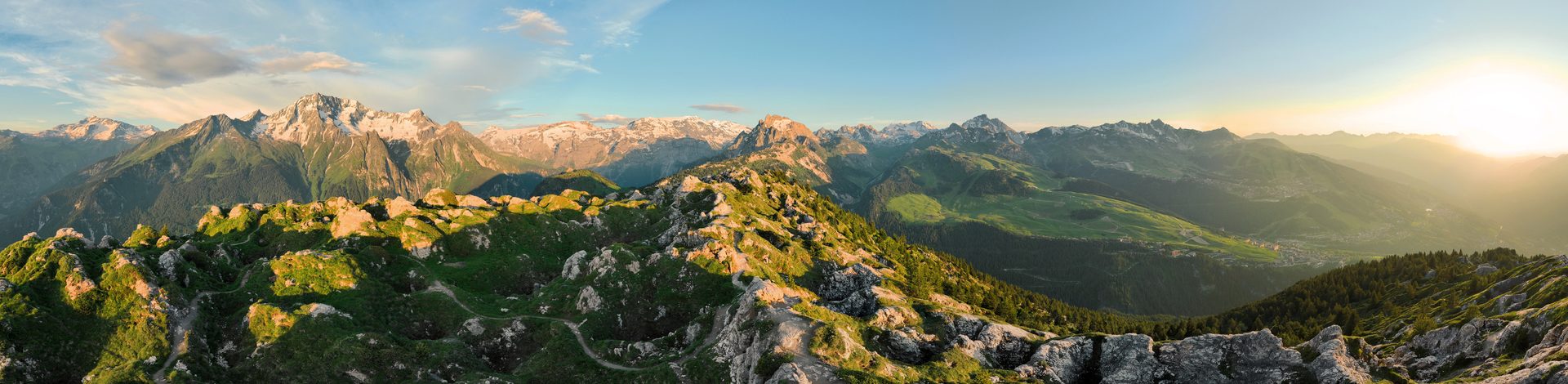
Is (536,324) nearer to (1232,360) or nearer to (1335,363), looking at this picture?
(1232,360)

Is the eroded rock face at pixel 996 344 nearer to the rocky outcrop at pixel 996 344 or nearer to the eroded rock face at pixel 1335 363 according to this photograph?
the rocky outcrop at pixel 996 344

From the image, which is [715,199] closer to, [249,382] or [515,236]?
[515,236]

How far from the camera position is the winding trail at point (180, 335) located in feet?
185

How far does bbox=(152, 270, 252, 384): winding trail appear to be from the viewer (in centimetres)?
5645

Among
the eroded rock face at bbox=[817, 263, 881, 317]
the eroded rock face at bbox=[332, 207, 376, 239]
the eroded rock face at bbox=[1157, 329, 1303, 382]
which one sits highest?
the eroded rock face at bbox=[332, 207, 376, 239]

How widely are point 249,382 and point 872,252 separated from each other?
442 feet

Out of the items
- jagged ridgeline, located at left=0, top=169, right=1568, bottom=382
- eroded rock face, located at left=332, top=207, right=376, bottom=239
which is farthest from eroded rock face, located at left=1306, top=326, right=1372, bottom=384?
eroded rock face, located at left=332, top=207, right=376, bottom=239

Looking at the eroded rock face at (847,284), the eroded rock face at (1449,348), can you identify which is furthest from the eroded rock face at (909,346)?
the eroded rock face at (1449,348)

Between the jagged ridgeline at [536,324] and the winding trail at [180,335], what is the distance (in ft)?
0.74

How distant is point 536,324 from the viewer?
72.4 metres

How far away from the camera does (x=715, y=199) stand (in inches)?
5969

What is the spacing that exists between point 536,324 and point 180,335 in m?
38.5

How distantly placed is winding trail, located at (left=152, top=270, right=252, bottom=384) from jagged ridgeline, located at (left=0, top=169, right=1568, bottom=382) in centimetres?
23

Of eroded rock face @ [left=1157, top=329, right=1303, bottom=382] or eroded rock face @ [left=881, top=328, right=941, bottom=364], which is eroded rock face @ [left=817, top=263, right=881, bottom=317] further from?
eroded rock face @ [left=1157, top=329, right=1303, bottom=382]
